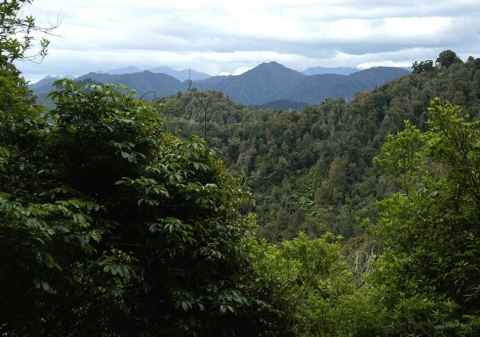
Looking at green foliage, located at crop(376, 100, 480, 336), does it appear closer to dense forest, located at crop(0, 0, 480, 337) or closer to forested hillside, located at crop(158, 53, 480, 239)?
dense forest, located at crop(0, 0, 480, 337)

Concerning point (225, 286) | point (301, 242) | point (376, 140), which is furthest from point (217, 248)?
point (376, 140)

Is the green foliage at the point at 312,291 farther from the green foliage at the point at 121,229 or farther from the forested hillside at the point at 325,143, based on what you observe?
the forested hillside at the point at 325,143

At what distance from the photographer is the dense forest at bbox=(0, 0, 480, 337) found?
12.8 ft

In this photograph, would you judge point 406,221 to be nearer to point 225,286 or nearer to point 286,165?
point 225,286

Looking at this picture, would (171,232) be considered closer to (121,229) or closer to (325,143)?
(121,229)

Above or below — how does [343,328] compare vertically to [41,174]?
below

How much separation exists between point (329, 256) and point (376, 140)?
71534 mm

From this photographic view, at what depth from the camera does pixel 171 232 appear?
167 inches

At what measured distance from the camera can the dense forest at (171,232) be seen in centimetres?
390

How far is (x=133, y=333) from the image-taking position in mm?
4402

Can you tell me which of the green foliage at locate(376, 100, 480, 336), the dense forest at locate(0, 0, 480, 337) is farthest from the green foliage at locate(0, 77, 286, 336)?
the green foliage at locate(376, 100, 480, 336)

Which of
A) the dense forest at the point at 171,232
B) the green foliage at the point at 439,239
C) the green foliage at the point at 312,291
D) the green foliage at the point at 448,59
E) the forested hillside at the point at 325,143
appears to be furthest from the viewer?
the green foliage at the point at 448,59

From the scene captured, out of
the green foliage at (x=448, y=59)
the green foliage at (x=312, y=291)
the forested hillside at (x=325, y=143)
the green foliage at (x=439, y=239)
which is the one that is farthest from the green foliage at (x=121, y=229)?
the green foliage at (x=448, y=59)

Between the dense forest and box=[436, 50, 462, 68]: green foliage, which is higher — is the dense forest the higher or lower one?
the lower one
